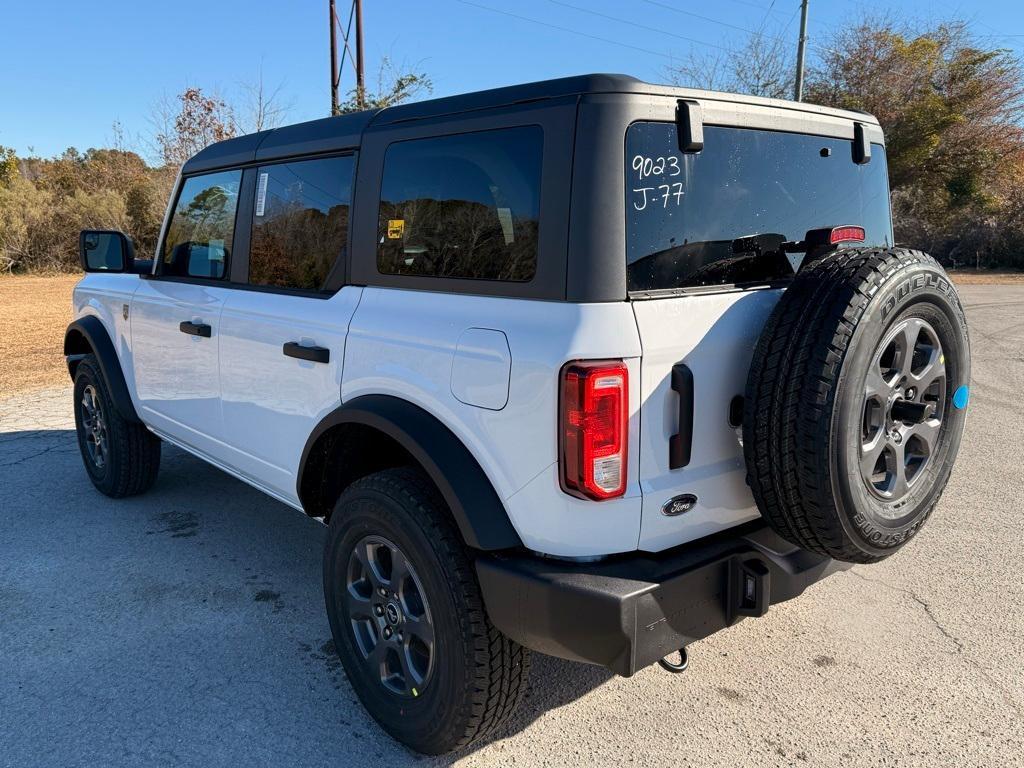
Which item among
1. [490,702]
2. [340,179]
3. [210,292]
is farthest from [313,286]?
[490,702]

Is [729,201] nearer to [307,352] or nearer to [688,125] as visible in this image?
[688,125]

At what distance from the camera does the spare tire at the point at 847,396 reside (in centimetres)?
203

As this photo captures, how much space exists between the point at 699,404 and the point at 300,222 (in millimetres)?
1818

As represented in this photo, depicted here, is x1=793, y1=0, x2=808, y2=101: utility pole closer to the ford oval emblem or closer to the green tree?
the ford oval emblem

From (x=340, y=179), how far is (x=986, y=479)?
4438mm

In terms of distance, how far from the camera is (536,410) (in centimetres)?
203

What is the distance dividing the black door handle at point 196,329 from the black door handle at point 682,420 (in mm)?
2242

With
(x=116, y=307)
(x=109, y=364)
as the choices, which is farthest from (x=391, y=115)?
(x=109, y=364)

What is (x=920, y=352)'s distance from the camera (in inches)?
93.9

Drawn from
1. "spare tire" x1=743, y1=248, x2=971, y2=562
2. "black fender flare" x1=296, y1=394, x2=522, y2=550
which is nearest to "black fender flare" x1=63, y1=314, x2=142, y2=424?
"black fender flare" x1=296, y1=394, x2=522, y2=550

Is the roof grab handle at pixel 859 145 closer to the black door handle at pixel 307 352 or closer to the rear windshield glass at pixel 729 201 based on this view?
the rear windshield glass at pixel 729 201

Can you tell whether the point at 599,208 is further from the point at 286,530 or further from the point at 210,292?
the point at 286,530

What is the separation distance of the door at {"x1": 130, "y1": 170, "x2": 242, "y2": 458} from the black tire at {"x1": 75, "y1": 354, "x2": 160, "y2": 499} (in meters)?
0.43

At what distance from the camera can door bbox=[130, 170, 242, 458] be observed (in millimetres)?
3533
